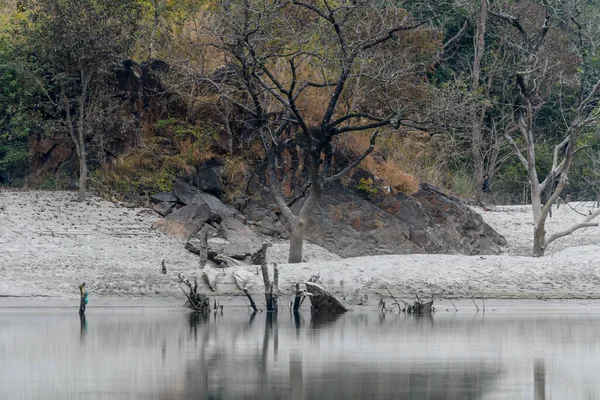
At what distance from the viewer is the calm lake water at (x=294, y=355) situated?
15227mm

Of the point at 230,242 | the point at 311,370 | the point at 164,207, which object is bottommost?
the point at 311,370

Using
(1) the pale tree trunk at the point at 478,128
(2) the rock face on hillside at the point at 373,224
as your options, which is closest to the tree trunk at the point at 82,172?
(2) the rock face on hillside at the point at 373,224

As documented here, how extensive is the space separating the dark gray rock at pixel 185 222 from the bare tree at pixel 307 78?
1.94 metres

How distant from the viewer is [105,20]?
99.8 feet

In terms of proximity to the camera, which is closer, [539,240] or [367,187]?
[539,240]

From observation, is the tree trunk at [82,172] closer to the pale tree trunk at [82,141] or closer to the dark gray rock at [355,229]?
the pale tree trunk at [82,141]

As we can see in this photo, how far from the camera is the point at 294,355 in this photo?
18.7 metres

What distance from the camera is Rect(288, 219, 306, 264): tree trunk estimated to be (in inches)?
1104

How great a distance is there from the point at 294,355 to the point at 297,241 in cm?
959

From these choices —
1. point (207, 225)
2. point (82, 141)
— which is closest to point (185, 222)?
point (207, 225)

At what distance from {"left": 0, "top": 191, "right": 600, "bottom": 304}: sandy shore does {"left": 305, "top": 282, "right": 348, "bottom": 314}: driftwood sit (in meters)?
0.92

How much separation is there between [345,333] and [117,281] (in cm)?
645

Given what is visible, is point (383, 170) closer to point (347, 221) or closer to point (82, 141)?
point (347, 221)

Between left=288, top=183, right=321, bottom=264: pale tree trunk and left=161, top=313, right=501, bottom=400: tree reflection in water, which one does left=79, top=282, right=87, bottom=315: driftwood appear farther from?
left=288, top=183, right=321, bottom=264: pale tree trunk
